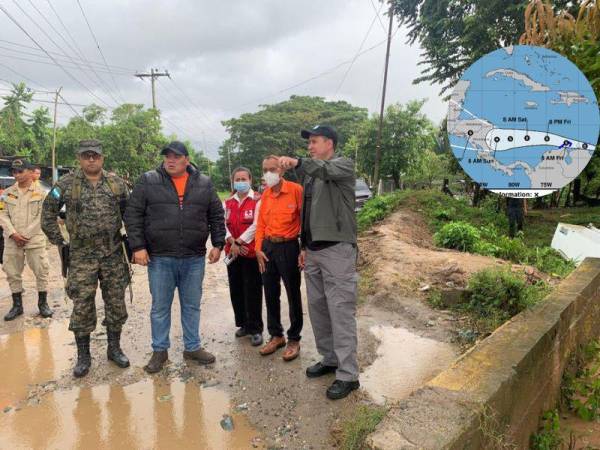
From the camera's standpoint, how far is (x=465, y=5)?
38.1 ft

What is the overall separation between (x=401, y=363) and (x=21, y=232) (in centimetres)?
419

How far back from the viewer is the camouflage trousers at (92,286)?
3.63 metres

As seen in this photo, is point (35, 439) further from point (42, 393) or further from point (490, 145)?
point (490, 145)

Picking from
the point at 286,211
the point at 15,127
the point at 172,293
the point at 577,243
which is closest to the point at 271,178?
the point at 286,211

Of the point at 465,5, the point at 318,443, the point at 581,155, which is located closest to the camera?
the point at 581,155

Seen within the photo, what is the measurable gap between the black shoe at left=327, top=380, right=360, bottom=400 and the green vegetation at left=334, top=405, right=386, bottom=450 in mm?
304

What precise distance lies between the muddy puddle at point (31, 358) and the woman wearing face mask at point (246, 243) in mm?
1577

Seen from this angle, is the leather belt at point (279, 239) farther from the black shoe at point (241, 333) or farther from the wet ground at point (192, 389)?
the black shoe at point (241, 333)

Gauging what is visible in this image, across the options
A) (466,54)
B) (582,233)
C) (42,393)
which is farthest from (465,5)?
(42,393)

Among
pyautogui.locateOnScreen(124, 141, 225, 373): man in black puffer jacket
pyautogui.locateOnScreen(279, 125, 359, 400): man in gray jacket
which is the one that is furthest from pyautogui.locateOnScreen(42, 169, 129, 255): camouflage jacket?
pyautogui.locateOnScreen(279, 125, 359, 400): man in gray jacket

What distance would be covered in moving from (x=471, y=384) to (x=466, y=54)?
1169 centimetres

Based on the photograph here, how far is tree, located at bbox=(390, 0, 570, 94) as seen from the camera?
10336mm

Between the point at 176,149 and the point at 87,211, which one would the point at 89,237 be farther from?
the point at 176,149

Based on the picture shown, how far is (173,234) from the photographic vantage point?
141 inches
